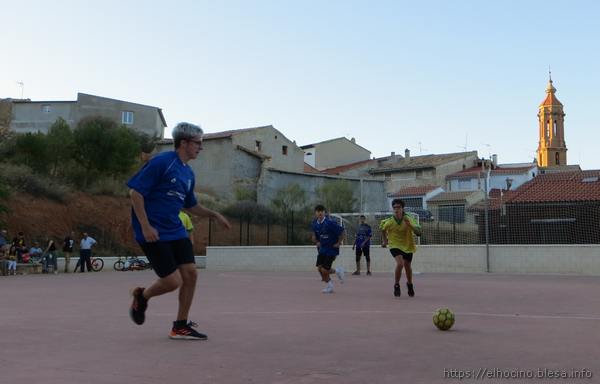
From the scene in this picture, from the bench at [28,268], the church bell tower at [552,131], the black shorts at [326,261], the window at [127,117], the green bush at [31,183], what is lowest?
the bench at [28,268]

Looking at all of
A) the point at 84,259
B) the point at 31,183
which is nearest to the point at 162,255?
the point at 84,259

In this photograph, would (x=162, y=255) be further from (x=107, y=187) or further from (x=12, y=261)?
(x=107, y=187)

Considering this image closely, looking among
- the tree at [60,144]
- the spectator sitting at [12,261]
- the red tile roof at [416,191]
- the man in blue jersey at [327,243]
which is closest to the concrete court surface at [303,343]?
the man in blue jersey at [327,243]

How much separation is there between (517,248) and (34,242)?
23728mm

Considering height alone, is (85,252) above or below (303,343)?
above

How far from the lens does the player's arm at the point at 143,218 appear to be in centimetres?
568

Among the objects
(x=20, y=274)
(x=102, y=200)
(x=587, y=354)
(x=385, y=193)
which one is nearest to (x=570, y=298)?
(x=587, y=354)

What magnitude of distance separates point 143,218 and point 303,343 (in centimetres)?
189

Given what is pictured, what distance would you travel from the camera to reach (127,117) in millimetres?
60000

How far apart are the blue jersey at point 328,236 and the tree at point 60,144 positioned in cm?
3109

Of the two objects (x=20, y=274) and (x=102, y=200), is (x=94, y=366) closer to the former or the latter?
(x=20, y=274)

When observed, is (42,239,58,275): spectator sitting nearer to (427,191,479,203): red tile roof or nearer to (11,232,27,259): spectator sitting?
(11,232,27,259): spectator sitting

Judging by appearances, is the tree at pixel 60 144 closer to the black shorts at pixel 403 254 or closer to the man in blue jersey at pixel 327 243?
the man in blue jersey at pixel 327 243

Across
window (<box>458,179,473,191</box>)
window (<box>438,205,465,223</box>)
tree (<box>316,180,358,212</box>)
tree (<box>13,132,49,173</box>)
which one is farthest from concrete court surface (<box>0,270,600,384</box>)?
window (<box>458,179,473,191</box>)
